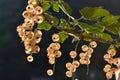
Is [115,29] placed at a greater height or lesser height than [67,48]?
lesser

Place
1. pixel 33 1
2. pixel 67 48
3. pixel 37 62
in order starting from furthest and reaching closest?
1. pixel 37 62
2. pixel 67 48
3. pixel 33 1

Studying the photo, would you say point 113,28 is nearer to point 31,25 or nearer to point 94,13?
point 94,13

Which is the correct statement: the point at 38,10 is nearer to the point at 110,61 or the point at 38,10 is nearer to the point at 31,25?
the point at 31,25

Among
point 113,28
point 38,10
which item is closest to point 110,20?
point 113,28

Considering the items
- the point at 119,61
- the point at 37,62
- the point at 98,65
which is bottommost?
the point at 119,61

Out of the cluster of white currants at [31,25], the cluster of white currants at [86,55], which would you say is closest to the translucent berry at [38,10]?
the cluster of white currants at [31,25]

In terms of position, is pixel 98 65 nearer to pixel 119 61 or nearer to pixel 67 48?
pixel 67 48

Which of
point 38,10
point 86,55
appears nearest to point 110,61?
point 86,55

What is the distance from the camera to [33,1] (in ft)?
1.46

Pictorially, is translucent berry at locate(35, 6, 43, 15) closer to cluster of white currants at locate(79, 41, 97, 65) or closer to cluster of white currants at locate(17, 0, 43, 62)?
cluster of white currants at locate(17, 0, 43, 62)

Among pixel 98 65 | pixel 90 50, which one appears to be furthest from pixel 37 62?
pixel 90 50

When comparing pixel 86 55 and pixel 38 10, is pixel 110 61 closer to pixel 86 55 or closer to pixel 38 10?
pixel 86 55

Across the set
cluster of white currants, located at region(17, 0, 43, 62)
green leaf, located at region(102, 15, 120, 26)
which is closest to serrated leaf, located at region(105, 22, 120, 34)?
green leaf, located at region(102, 15, 120, 26)

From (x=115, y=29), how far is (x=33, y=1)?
15 cm
